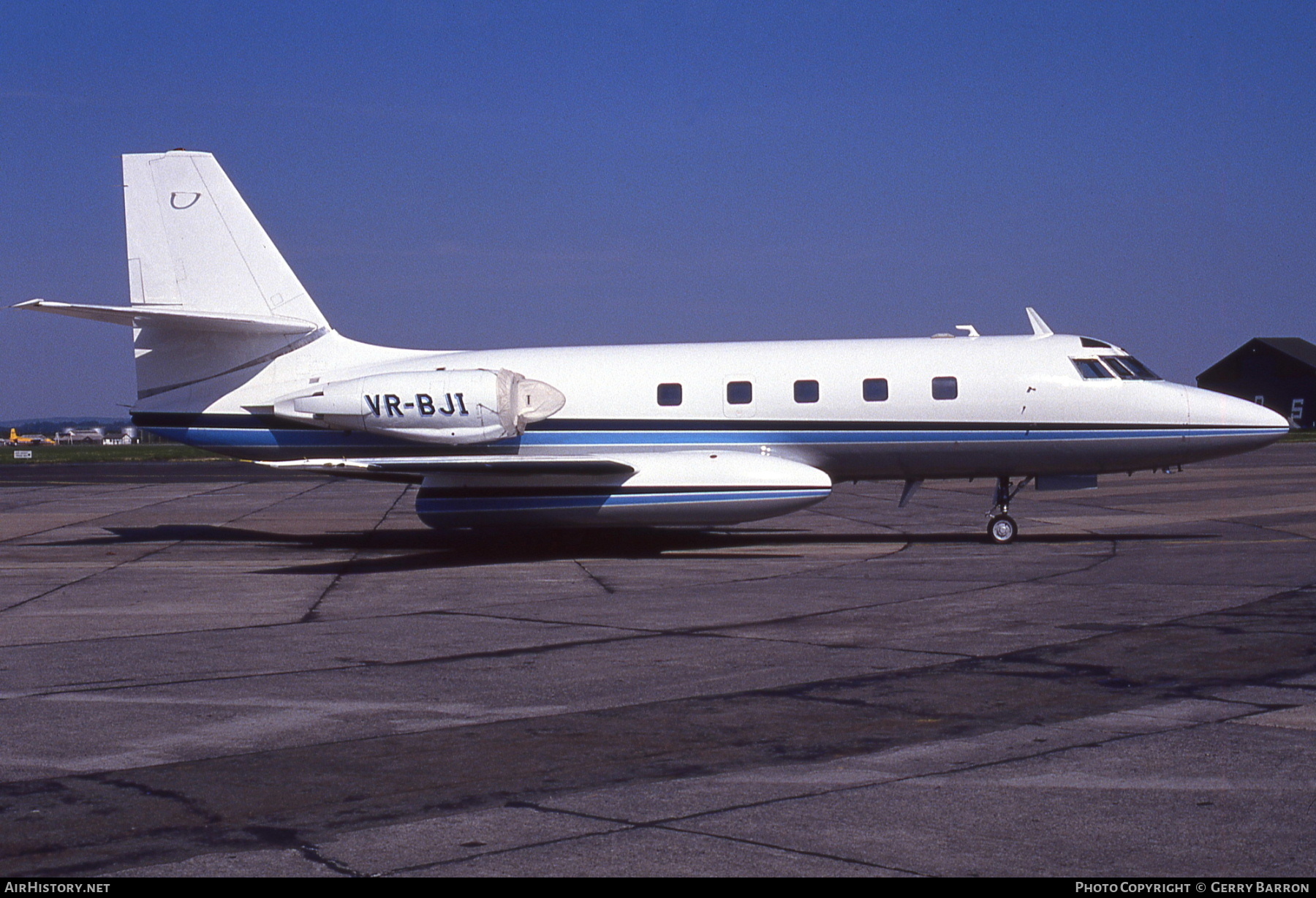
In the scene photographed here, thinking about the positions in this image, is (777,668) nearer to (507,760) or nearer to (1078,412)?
(507,760)

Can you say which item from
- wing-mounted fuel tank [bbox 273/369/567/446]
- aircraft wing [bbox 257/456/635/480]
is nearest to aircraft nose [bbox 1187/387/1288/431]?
aircraft wing [bbox 257/456/635/480]

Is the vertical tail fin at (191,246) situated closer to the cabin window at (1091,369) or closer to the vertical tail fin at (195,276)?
the vertical tail fin at (195,276)

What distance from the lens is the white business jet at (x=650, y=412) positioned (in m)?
19.4

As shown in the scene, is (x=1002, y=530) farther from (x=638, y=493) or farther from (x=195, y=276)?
(x=195, y=276)

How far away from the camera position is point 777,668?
1038 cm

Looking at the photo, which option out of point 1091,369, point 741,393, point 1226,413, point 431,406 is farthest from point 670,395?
point 1226,413

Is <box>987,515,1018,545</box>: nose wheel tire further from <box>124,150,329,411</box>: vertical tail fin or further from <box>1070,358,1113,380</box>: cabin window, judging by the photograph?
<box>124,150,329,411</box>: vertical tail fin

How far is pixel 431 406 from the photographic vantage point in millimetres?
19734

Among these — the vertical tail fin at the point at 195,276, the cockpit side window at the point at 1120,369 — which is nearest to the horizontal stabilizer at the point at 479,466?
the vertical tail fin at the point at 195,276

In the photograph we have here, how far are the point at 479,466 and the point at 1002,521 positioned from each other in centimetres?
802

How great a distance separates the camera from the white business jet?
19.4m

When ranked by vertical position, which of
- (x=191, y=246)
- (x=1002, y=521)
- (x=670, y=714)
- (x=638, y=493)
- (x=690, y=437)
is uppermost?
(x=191, y=246)

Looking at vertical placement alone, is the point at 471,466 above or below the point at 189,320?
below

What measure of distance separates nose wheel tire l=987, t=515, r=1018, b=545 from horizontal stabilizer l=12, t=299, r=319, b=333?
444 inches
